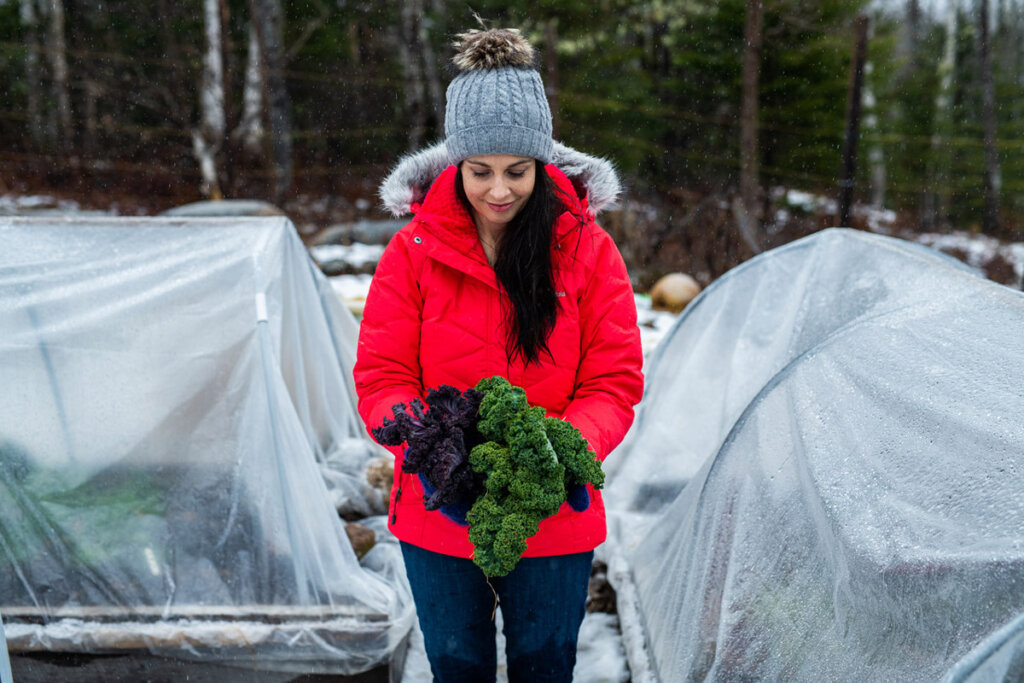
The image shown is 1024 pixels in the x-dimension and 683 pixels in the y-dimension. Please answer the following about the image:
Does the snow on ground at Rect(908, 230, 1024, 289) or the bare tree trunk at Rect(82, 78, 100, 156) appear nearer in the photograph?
the snow on ground at Rect(908, 230, 1024, 289)

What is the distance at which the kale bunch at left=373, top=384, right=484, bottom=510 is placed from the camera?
143 centimetres

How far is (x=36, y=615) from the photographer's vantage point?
266cm

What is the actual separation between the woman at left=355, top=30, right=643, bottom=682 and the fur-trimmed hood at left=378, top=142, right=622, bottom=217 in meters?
0.14

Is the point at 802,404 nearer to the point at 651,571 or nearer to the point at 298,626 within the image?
the point at 651,571

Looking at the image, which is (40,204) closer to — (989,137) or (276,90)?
(276,90)

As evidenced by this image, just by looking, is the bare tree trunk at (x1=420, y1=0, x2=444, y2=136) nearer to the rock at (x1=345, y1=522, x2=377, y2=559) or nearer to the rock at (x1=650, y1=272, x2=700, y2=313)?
the rock at (x1=650, y1=272, x2=700, y2=313)

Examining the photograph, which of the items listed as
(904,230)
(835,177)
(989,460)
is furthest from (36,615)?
(904,230)

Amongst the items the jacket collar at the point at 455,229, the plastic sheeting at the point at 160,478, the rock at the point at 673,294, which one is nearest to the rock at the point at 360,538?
the plastic sheeting at the point at 160,478

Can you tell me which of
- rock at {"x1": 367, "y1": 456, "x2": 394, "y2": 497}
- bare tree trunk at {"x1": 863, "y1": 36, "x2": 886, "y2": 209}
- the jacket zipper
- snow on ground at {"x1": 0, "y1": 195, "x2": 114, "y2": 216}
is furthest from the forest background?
the jacket zipper

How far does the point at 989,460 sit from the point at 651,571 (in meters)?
1.55

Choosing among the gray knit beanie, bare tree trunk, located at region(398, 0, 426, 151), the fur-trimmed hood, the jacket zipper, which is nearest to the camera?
the gray knit beanie

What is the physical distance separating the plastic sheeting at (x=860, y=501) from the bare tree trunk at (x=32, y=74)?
18063 millimetres

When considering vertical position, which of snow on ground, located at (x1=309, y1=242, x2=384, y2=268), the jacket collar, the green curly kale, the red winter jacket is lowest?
snow on ground, located at (x1=309, y1=242, x2=384, y2=268)

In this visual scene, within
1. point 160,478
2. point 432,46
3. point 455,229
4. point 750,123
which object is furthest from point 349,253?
point 455,229
